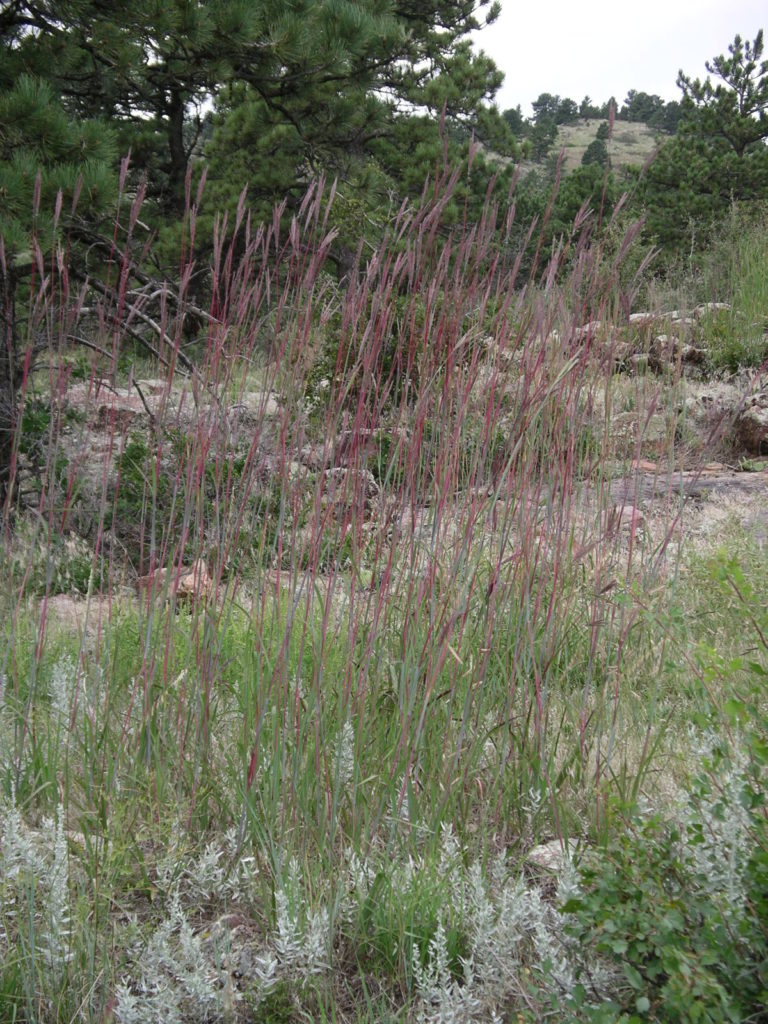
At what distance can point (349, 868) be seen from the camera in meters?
1.41

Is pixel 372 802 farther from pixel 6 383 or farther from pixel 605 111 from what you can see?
pixel 605 111

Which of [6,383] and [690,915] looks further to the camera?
[6,383]

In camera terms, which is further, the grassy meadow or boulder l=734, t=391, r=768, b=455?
boulder l=734, t=391, r=768, b=455

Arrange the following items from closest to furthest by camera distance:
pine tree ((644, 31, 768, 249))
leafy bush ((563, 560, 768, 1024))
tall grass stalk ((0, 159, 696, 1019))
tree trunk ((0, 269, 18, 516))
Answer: leafy bush ((563, 560, 768, 1024)), tall grass stalk ((0, 159, 696, 1019)), tree trunk ((0, 269, 18, 516)), pine tree ((644, 31, 768, 249))

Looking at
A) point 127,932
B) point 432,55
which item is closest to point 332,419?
point 127,932

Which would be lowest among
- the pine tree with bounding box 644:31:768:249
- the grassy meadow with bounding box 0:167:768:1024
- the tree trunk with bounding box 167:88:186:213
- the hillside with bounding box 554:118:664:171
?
the grassy meadow with bounding box 0:167:768:1024

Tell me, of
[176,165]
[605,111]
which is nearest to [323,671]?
[176,165]

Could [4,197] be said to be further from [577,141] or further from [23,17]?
[577,141]

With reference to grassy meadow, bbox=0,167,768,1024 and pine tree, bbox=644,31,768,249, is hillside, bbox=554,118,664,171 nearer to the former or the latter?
pine tree, bbox=644,31,768,249

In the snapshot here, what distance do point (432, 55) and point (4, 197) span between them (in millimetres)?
9355

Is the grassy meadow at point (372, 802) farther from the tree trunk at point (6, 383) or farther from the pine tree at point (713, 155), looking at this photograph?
the pine tree at point (713, 155)

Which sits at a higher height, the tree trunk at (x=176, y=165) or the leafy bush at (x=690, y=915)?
the tree trunk at (x=176, y=165)

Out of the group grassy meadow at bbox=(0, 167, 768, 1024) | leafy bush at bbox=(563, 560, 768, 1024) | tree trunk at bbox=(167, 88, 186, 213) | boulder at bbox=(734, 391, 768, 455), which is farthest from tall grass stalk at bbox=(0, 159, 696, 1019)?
tree trunk at bbox=(167, 88, 186, 213)

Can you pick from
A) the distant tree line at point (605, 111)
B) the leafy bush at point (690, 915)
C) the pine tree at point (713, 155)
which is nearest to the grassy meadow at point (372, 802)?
the leafy bush at point (690, 915)
